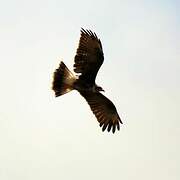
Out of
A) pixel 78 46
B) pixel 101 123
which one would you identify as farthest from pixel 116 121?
pixel 78 46

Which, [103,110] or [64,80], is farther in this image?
[103,110]

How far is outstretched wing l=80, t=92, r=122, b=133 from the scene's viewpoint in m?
34.0

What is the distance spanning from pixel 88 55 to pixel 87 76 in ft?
2.26

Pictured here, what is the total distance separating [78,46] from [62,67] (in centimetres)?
81

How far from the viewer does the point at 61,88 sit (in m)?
33.4

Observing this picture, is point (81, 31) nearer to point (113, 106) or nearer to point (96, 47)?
point (96, 47)

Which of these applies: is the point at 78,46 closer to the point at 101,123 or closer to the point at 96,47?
the point at 96,47

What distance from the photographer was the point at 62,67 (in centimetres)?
3338

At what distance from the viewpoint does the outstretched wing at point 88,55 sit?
33.0m

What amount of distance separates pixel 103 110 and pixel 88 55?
2090 millimetres

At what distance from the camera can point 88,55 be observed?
3322 centimetres

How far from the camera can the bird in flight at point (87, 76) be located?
33.1 m

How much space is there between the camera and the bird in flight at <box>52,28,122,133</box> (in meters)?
33.1

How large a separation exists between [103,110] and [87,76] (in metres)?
1.45
